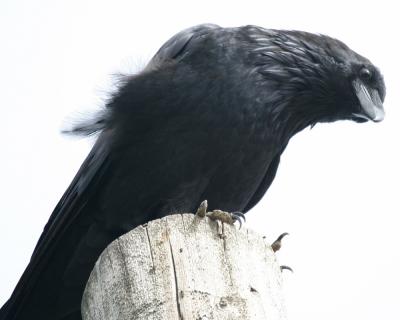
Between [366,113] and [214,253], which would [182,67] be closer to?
[366,113]

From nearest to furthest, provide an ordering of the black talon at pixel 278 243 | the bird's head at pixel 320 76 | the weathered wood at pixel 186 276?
1. the weathered wood at pixel 186 276
2. the black talon at pixel 278 243
3. the bird's head at pixel 320 76

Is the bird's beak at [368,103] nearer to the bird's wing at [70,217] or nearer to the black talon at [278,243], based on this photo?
the bird's wing at [70,217]

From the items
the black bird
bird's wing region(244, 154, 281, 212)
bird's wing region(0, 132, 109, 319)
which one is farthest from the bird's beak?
bird's wing region(0, 132, 109, 319)

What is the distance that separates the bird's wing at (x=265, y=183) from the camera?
6785 millimetres

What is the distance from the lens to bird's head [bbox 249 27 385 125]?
6.63 metres

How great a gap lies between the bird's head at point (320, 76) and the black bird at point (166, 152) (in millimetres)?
110

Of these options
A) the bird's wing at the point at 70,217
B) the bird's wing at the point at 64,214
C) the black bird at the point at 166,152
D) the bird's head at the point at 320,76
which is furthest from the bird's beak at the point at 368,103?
the bird's wing at the point at 64,214

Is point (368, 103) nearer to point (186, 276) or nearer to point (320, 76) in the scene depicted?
point (320, 76)

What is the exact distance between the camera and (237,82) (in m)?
6.20

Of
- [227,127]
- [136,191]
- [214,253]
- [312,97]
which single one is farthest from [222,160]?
[214,253]

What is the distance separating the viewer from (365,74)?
22.5 feet

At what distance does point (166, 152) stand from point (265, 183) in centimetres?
111

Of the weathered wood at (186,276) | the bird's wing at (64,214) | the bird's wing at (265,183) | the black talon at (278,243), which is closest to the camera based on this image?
the weathered wood at (186,276)

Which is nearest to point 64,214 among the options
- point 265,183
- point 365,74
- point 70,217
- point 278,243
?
point 70,217
